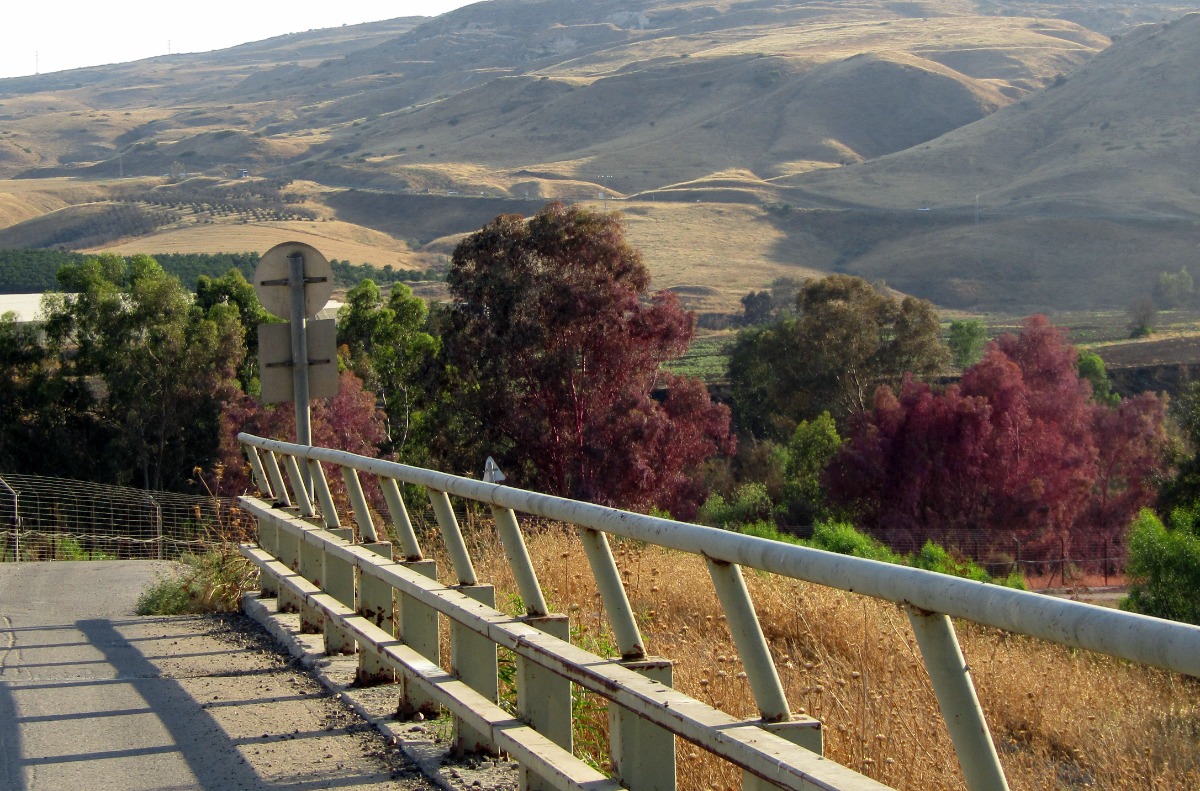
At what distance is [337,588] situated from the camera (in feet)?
24.2

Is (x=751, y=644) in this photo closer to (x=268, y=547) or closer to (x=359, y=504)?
(x=359, y=504)

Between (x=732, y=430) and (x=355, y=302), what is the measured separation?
16.2 m

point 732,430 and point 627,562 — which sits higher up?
point 627,562

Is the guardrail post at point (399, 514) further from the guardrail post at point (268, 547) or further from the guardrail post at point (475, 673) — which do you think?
the guardrail post at point (268, 547)

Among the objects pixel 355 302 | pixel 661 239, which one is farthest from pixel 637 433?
pixel 661 239

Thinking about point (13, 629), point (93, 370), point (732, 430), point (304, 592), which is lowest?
point (732, 430)

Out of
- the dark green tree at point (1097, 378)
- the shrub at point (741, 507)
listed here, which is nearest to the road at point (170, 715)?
the shrub at point (741, 507)

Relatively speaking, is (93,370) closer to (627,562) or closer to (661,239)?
(627,562)

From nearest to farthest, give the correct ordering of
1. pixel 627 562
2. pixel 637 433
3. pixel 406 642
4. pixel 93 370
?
pixel 406 642 < pixel 627 562 < pixel 637 433 < pixel 93 370

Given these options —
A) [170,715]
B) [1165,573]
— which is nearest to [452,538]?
[170,715]

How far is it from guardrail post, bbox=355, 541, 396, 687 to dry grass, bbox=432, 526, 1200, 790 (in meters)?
0.92

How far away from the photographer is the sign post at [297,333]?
9.09 m

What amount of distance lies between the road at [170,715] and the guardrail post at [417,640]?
0.22 m

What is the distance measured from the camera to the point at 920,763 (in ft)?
A: 16.1
